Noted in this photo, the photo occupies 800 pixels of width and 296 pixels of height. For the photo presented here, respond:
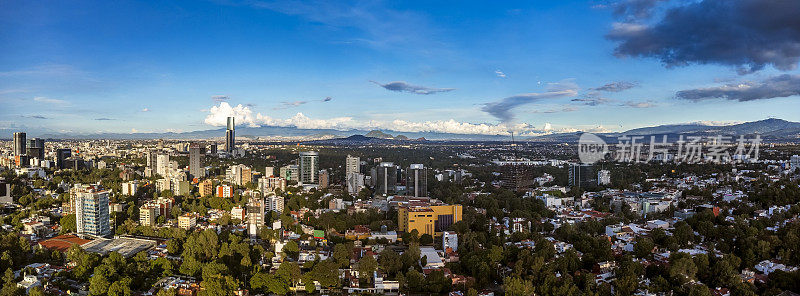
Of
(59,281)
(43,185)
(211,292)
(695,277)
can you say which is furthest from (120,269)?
(43,185)

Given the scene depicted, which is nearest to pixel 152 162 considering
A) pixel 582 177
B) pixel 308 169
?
pixel 308 169

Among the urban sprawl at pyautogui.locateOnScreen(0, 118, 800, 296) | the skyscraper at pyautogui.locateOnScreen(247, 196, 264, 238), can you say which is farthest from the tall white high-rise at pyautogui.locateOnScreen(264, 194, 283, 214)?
the skyscraper at pyautogui.locateOnScreen(247, 196, 264, 238)

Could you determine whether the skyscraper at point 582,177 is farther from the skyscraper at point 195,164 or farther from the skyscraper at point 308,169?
the skyscraper at point 195,164

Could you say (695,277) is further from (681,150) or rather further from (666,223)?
(681,150)

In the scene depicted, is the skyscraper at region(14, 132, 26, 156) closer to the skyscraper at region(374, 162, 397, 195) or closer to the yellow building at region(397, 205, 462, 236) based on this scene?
the skyscraper at region(374, 162, 397, 195)

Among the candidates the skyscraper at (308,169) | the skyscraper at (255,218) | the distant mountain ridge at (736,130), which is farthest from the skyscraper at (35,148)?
the distant mountain ridge at (736,130)

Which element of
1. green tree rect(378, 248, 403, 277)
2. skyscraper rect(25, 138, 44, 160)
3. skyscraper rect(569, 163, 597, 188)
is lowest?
green tree rect(378, 248, 403, 277)
